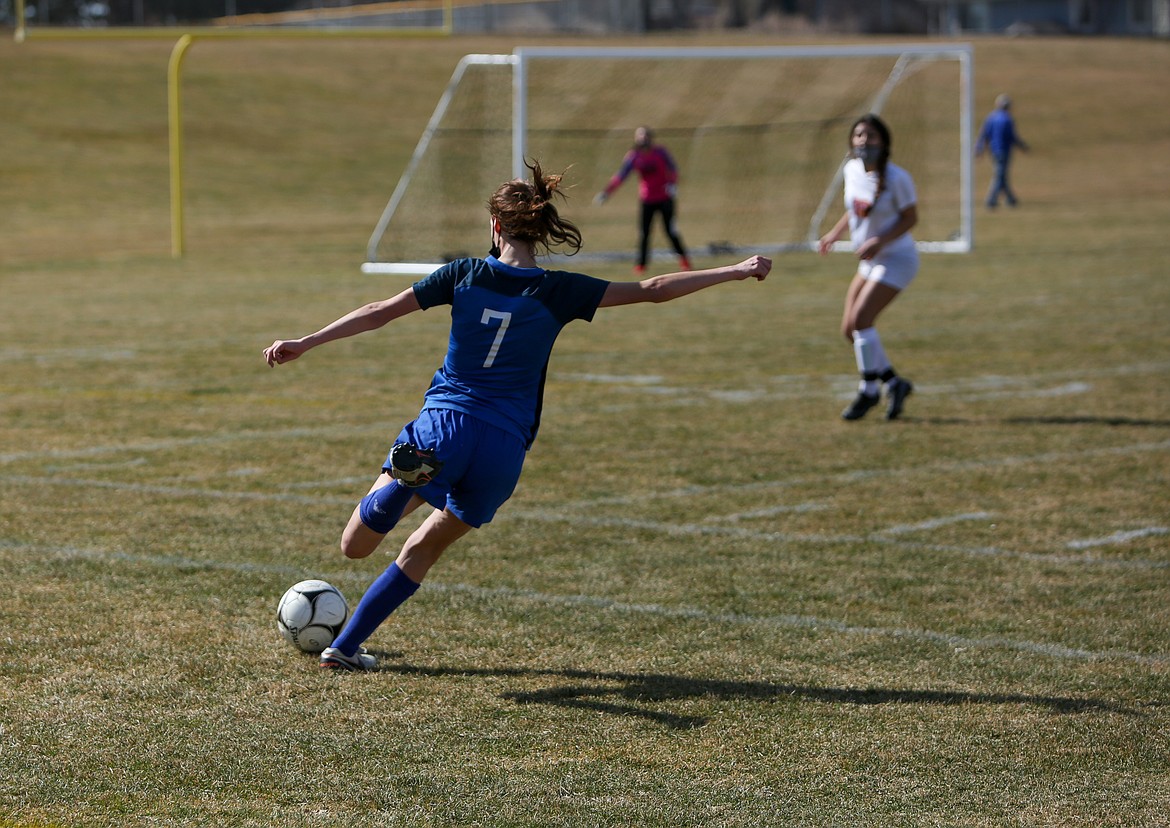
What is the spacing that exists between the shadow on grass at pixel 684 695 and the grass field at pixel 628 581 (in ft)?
0.05

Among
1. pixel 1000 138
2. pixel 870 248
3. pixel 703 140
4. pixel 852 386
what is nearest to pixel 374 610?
pixel 870 248

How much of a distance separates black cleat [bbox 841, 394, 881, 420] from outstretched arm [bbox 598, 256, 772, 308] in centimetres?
540

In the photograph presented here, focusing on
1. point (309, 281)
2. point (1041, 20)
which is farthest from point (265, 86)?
point (1041, 20)

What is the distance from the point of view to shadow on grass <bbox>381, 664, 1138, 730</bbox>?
4910mm

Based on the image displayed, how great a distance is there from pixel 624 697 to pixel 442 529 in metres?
0.89

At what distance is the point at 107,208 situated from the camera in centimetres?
3303

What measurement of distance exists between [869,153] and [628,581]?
4.76m

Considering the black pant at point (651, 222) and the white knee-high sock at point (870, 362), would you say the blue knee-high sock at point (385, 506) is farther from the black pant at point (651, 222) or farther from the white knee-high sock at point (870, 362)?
the black pant at point (651, 222)

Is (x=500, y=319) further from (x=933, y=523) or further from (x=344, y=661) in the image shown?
(x=933, y=523)

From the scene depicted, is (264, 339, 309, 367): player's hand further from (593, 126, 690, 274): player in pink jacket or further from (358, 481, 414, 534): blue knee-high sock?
(593, 126, 690, 274): player in pink jacket

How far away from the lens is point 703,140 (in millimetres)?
42438

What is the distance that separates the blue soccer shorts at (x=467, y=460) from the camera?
5.05m

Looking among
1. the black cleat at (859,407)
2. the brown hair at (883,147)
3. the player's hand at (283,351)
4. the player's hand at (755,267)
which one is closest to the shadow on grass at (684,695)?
the player's hand at (283,351)

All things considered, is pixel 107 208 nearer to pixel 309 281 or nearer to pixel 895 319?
pixel 309 281
